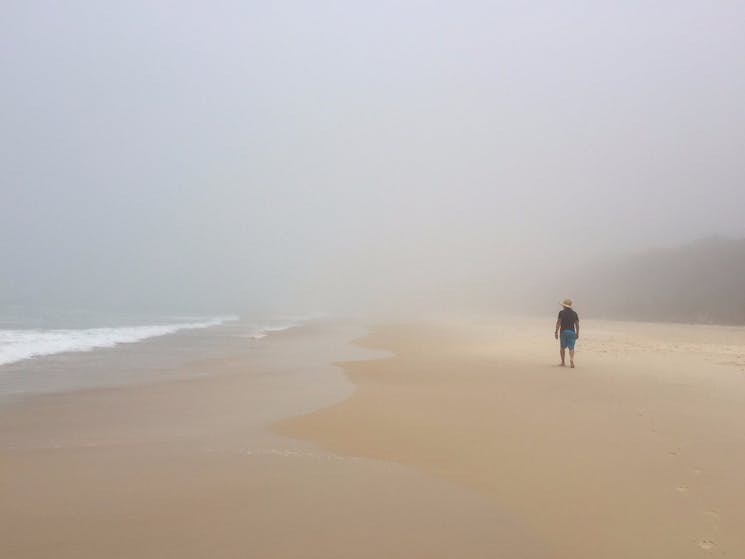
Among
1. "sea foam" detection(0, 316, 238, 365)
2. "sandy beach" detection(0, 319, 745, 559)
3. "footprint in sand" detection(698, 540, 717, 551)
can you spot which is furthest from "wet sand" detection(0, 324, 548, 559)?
"sea foam" detection(0, 316, 238, 365)

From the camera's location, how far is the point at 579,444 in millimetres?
6102

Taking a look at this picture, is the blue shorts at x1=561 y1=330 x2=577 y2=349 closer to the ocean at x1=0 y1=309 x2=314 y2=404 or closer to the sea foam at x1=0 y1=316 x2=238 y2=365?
the ocean at x1=0 y1=309 x2=314 y2=404

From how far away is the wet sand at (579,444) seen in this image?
391cm

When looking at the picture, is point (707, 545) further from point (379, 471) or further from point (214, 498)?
point (214, 498)

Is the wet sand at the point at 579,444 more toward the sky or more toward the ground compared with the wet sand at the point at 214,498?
more toward the ground

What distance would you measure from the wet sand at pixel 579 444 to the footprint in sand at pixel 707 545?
1 centimetres

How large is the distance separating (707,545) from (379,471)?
2897 millimetres

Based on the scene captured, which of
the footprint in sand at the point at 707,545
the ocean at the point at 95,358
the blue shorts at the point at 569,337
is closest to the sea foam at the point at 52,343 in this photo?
the ocean at the point at 95,358

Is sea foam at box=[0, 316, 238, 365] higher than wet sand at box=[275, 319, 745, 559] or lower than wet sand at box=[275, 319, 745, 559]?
higher

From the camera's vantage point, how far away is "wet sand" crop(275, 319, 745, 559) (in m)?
3.91

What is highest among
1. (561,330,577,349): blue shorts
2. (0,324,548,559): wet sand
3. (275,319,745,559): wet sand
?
(561,330,577,349): blue shorts

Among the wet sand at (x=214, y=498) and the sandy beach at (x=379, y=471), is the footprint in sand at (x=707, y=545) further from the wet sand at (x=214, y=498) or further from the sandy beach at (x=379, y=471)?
the wet sand at (x=214, y=498)

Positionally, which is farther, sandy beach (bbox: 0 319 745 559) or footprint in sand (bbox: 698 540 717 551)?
sandy beach (bbox: 0 319 745 559)

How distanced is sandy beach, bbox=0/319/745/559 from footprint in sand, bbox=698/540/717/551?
13 millimetres
